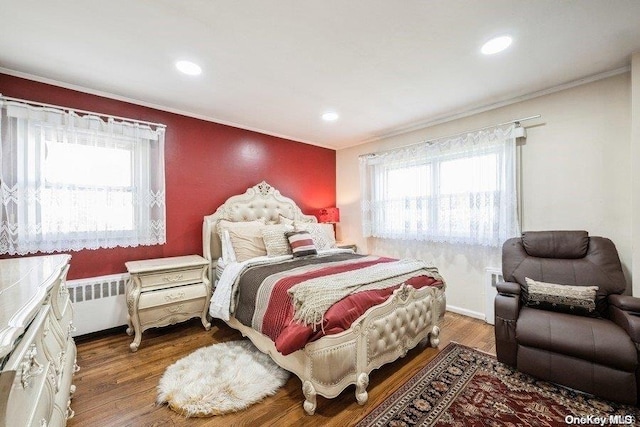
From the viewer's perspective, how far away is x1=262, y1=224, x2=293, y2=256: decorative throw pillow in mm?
3072

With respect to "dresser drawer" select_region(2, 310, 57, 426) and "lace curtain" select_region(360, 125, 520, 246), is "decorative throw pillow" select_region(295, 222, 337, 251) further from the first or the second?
"dresser drawer" select_region(2, 310, 57, 426)

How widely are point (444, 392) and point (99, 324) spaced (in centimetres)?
318

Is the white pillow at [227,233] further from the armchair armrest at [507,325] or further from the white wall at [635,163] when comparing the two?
the white wall at [635,163]

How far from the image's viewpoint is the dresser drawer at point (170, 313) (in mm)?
2537

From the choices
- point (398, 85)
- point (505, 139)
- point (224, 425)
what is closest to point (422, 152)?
point (505, 139)

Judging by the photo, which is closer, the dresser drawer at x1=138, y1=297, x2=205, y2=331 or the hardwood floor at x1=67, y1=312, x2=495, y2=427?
the hardwood floor at x1=67, y1=312, x2=495, y2=427

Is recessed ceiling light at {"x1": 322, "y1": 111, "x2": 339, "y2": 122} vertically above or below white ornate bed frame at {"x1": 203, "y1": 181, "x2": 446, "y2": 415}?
above

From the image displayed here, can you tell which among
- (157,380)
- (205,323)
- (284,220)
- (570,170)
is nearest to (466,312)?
(570,170)

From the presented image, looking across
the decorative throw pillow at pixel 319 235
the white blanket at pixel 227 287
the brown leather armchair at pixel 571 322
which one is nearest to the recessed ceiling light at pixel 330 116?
the decorative throw pillow at pixel 319 235

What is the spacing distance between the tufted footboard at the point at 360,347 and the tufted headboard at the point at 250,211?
1.25m

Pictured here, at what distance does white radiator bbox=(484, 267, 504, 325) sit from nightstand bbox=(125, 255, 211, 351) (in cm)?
312

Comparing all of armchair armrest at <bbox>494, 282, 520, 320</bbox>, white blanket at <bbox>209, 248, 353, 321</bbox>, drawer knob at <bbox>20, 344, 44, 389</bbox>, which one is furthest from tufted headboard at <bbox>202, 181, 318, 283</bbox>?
armchair armrest at <bbox>494, 282, 520, 320</bbox>

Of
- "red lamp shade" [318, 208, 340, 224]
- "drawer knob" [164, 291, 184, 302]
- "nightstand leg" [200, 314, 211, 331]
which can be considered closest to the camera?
"drawer knob" [164, 291, 184, 302]

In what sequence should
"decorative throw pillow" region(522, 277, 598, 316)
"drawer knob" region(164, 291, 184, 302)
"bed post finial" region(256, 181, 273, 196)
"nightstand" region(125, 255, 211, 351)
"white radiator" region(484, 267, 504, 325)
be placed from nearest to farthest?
"decorative throw pillow" region(522, 277, 598, 316)
"nightstand" region(125, 255, 211, 351)
"drawer knob" region(164, 291, 184, 302)
"white radiator" region(484, 267, 504, 325)
"bed post finial" region(256, 181, 273, 196)
